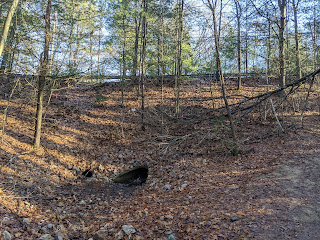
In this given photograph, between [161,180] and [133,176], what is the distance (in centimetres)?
180

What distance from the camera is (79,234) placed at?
16.1 ft

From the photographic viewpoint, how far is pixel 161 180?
8.27 meters

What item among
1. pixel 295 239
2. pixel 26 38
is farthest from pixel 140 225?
pixel 26 38

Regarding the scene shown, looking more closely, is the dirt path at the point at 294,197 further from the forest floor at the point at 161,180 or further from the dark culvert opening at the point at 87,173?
the dark culvert opening at the point at 87,173

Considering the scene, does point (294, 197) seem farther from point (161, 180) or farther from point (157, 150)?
point (157, 150)

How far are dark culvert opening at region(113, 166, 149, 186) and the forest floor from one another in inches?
11.8

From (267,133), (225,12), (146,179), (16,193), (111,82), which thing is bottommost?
(146,179)

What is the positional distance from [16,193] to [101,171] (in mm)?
3640

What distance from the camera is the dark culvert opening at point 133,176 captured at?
905 cm

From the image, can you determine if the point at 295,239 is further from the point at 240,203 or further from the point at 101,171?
the point at 101,171

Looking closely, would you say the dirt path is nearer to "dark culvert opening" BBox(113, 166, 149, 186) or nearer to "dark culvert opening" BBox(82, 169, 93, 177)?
"dark culvert opening" BBox(113, 166, 149, 186)

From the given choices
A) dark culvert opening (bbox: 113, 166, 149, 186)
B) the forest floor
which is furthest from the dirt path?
dark culvert opening (bbox: 113, 166, 149, 186)

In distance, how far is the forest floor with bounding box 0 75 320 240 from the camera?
183 inches

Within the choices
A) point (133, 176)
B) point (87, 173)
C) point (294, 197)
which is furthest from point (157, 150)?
point (294, 197)
